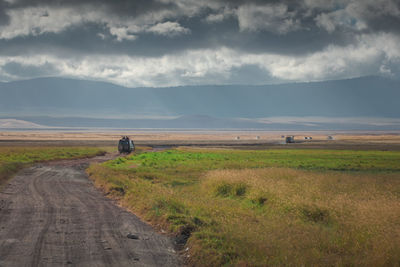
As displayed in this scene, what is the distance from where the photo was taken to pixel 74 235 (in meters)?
14.0

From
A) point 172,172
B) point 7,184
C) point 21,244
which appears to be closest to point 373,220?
point 21,244

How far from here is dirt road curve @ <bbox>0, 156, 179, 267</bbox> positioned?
11.5 m

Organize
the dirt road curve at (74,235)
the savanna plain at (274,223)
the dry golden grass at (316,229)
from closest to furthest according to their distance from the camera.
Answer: the dirt road curve at (74,235) → the dry golden grass at (316,229) → the savanna plain at (274,223)

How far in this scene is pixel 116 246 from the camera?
1284 cm

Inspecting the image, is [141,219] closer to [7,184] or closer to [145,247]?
[145,247]

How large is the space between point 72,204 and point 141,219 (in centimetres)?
455

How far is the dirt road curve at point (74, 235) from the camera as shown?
37.6 feet

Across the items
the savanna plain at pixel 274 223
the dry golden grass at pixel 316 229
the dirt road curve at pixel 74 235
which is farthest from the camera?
the savanna plain at pixel 274 223

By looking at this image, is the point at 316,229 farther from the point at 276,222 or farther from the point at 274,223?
the point at 276,222

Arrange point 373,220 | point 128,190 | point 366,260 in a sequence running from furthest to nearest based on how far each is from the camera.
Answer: point 128,190 → point 373,220 → point 366,260

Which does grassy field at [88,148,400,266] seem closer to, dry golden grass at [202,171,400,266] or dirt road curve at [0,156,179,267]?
dry golden grass at [202,171,400,266]

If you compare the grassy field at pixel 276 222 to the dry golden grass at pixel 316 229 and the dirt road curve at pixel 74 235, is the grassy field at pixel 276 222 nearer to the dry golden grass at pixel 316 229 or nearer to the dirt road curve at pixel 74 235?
the dry golden grass at pixel 316 229

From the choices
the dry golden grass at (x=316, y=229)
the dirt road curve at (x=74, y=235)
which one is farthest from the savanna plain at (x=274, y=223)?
the dirt road curve at (x=74, y=235)

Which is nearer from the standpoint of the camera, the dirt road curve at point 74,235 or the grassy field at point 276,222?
the dirt road curve at point 74,235
